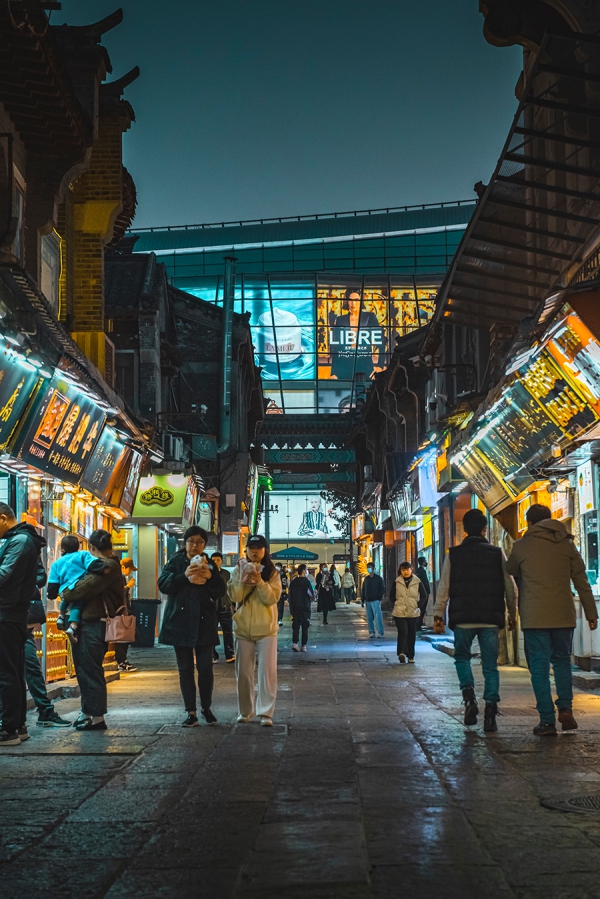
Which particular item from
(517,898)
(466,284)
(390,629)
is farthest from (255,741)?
(390,629)

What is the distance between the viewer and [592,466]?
14.6 meters

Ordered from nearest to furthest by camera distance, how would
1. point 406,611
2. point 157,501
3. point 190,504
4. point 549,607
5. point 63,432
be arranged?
point 549,607, point 63,432, point 406,611, point 157,501, point 190,504

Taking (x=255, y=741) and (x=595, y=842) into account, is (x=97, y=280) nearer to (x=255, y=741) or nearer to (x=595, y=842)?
(x=255, y=741)

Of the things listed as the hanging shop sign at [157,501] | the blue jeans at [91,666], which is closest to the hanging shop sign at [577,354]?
the blue jeans at [91,666]

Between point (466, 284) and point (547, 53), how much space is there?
4.46 metres

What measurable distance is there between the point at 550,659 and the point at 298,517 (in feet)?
231

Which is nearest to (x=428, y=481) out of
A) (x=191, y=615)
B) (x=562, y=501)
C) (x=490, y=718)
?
(x=562, y=501)

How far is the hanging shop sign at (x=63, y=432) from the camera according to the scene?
13.8 metres

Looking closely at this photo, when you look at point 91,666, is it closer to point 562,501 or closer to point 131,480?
point 562,501

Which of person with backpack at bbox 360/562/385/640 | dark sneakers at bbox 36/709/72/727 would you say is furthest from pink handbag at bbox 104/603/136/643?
person with backpack at bbox 360/562/385/640

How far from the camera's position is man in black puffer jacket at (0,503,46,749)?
887 cm

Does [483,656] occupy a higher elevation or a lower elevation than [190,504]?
lower

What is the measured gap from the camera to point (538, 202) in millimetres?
17016

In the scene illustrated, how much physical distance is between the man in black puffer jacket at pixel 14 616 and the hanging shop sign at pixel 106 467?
26.2 ft
